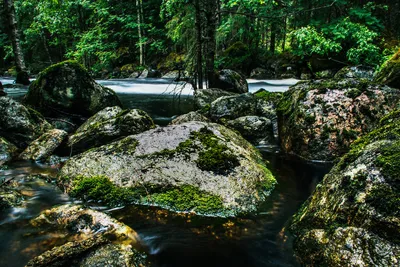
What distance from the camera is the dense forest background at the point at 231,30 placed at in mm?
9977

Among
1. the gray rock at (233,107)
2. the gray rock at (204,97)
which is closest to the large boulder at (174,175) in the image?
the gray rock at (233,107)

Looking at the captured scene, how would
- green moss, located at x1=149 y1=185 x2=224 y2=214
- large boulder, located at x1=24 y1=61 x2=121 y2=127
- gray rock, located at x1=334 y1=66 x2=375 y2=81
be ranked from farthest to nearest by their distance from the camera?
gray rock, located at x1=334 y1=66 x2=375 y2=81, large boulder, located at x1=24 y1=61 x2=121 y2=127, green moss, located at x1=149 y1=185 x2=224 y2=214

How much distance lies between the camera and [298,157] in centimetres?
543

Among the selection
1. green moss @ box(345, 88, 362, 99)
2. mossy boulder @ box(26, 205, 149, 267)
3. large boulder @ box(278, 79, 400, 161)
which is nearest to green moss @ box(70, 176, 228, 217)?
A: mossy boulder @ box(26, 205, 149, 267)

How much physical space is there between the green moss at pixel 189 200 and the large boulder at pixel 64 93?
5.43m

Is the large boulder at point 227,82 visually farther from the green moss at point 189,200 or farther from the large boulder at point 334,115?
the green moss at point 189,200

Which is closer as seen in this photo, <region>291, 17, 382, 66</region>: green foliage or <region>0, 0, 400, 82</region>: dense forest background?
<region>0, 0, 400, 82</region>: dense forest background

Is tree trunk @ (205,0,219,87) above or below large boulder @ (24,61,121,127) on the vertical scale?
above

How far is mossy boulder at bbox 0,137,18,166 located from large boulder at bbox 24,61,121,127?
8.17 ft

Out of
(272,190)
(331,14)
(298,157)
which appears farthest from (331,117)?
(331,14)

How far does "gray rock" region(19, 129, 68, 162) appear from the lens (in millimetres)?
5238

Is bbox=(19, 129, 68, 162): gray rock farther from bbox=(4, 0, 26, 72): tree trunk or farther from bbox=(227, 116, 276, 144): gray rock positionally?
bbox=(4, 0, 26, 72): tree trunk

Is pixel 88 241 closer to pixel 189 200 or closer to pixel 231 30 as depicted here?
pixel 189 200

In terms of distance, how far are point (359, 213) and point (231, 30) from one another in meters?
18.1
